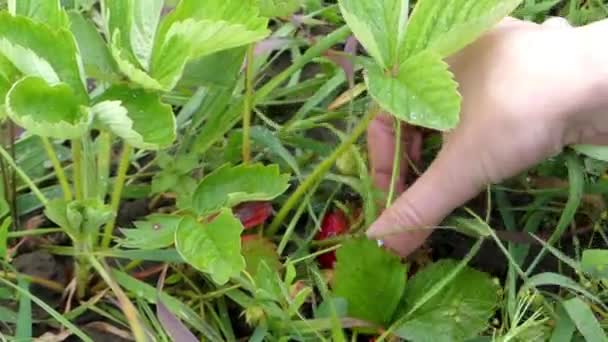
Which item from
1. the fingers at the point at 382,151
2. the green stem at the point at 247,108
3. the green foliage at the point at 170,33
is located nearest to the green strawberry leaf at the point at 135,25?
the green foliage at the point at 170,33

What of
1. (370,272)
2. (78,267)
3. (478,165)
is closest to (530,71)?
(478,165)

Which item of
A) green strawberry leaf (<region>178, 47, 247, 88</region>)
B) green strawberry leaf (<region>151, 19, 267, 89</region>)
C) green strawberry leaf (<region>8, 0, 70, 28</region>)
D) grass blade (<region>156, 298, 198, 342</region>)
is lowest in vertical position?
grass blade (<region>156, 298, 198, 342</region>)

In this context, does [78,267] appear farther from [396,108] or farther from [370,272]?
[396,108]

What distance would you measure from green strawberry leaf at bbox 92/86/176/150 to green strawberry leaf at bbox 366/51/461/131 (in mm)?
183

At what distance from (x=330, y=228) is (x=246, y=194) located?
0.26m

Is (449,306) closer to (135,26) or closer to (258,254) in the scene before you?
(258,254)

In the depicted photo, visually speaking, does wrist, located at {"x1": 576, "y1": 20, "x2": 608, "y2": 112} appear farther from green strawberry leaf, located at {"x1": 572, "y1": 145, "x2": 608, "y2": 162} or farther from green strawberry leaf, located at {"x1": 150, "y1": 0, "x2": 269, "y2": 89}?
green strawberry leaf, located at {"x1": 150, "y1": 0, "x2": 269, "y2": 89}

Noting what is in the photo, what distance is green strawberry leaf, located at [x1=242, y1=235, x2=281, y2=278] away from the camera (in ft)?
3.23

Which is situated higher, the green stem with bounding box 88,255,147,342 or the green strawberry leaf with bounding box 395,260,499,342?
the green stem with bounding box 88,255,147,342

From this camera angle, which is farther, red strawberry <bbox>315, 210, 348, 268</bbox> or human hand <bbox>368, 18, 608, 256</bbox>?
red strawberry <bbox>315, 210, 348, 268</bbox>

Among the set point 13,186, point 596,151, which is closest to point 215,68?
point 13,186

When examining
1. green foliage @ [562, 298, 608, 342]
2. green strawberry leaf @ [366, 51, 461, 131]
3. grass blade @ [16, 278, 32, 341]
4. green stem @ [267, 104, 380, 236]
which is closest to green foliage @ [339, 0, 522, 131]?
green strawberry leaf @ [366, 51, 461, 131]

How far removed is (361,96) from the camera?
1.20 metres

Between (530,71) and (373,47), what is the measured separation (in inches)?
6.1
